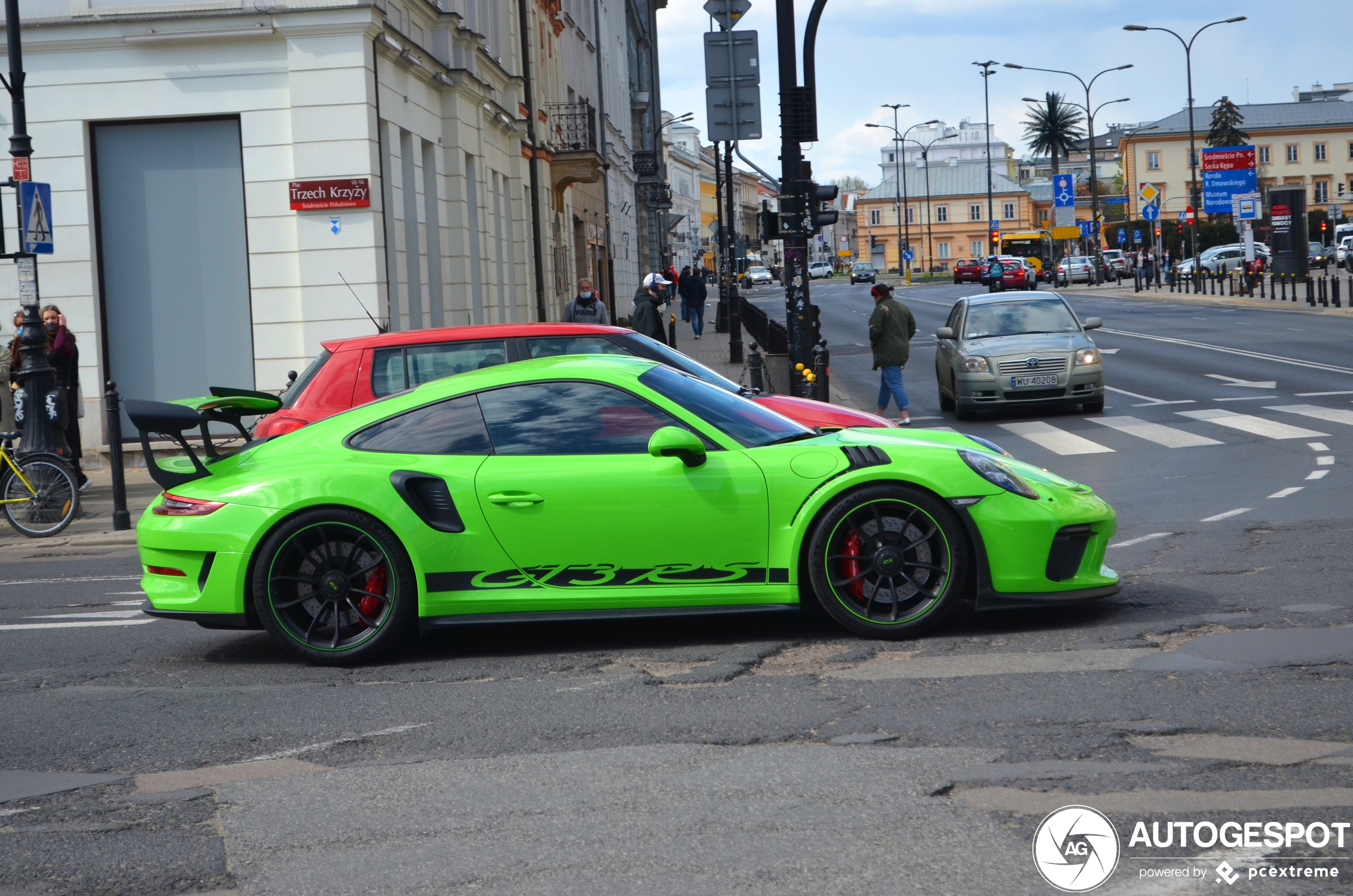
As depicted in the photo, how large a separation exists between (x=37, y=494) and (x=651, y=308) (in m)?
11.8

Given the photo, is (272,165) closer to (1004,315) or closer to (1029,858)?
(1004,315)

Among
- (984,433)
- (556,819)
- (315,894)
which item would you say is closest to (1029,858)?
(556,819)

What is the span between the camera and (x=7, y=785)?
507 cm

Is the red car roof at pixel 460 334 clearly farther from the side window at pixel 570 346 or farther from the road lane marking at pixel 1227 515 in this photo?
the road lane marking at pixel 1227 515

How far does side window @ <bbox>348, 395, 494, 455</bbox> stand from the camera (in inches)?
264

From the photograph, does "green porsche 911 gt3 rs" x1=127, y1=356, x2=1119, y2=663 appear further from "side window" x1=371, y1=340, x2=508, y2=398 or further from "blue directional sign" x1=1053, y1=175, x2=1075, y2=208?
"blue directional sign" x1=1053, y1=175, x2=1075, y2=208

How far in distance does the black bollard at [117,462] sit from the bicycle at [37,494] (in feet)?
1.37

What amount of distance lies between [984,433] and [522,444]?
37.9ft

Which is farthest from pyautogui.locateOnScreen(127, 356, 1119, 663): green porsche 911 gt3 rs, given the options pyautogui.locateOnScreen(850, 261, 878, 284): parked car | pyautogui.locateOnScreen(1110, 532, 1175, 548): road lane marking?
pyautogui.locateOnScreen(850, 261, 878, 284): parked car

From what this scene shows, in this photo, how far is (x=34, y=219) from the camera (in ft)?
46.7

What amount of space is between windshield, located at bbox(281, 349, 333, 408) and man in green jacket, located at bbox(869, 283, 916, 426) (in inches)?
371

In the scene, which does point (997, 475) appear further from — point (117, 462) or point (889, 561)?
point (117, 462)

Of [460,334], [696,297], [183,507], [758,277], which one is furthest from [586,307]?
Result: [758,277]

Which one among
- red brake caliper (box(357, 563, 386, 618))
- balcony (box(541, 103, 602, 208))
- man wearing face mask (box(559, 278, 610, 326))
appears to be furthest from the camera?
balcony (box(541, 103, 602, 208))
